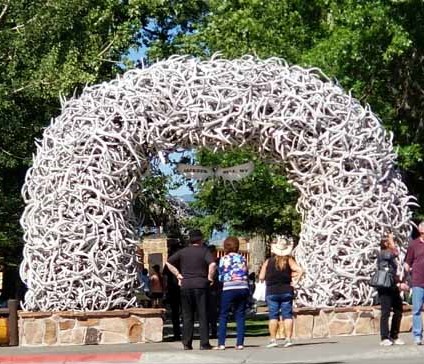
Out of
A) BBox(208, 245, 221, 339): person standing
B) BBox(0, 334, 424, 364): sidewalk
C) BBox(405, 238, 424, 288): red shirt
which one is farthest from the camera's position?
BBox(208, 245, 221, 339): person standing

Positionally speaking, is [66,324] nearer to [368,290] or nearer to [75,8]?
[368,290]

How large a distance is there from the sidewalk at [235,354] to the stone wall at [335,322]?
1.57 ft

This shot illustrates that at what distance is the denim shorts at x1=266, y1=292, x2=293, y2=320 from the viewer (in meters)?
15.0

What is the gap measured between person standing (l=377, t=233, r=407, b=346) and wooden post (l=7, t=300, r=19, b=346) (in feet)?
19.1

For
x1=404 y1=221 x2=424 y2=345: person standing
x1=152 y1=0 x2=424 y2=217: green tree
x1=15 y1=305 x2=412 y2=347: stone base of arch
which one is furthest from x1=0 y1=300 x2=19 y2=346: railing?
x1=152 y1=0 x2=424 y2=217: green tree

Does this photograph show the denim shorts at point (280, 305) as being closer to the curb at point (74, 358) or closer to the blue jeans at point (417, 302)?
the blue jeans at point (417, 302)

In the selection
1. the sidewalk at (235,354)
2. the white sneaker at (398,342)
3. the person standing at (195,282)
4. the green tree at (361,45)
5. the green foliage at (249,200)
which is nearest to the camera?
the sidewalk at (235,354)

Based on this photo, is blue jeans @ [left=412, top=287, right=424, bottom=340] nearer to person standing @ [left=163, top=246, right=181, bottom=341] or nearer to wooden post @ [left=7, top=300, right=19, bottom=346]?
person standing @ [left=163, top=246, right=181, bottom=341]

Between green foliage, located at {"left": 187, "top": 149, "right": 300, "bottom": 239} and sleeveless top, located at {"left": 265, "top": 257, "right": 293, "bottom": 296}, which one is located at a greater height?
green foliage, located at {"left": 187, "top": 149, "right": 300, "bottom": 239}

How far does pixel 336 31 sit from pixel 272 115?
22.0 feet

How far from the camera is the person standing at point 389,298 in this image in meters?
14.8

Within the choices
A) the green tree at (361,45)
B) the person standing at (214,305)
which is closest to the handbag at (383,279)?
the person standing at (214,305)

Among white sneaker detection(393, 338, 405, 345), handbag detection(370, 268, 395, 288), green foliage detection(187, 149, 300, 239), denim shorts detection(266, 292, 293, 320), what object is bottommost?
white sneaker detection(393, 338, 405, 345)

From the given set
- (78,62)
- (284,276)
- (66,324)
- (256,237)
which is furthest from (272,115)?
(256,237)
